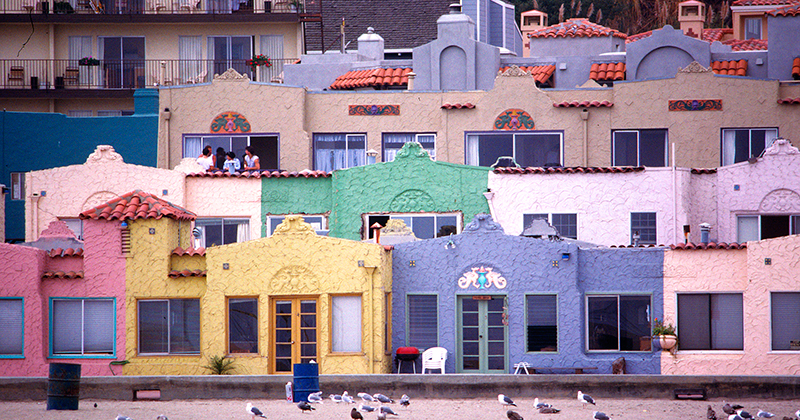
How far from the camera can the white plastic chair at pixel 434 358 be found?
89.7 feet

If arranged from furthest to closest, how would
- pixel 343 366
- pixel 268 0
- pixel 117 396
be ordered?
pixel 268 0 < pixel 343 366 < pixel 117 396

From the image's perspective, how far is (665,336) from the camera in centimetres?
2734

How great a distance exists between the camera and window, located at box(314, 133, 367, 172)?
36375 millimetres

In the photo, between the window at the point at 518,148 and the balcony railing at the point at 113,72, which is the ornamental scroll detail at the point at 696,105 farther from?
the balcony railing at the point at 113,72

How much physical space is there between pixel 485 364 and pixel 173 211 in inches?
346

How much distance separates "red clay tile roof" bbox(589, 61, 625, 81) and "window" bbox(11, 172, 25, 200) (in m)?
19.8

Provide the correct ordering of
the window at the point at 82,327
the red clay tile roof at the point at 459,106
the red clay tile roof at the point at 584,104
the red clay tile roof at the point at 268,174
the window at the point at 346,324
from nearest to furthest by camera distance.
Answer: the window at the point at 346,324
the window at the point at 82,327
the red clay tile roof at the point at 268,174
the red clay tile roof at the point at 584,104
the red clay tile roof at the point at 459,106

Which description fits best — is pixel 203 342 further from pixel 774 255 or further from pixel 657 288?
pixel 774 255

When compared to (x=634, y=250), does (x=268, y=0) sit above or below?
above

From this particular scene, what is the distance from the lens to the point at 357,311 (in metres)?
27.1

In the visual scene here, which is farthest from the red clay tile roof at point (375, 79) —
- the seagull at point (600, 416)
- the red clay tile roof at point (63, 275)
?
the seagull at point (600, 416)

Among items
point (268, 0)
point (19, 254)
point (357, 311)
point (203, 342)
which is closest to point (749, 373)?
point (357, 311)

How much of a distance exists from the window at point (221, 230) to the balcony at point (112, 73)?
13.0 m

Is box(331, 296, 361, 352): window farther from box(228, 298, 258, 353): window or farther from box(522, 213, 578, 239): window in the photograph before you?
box(522, 213, 578, 239): window
